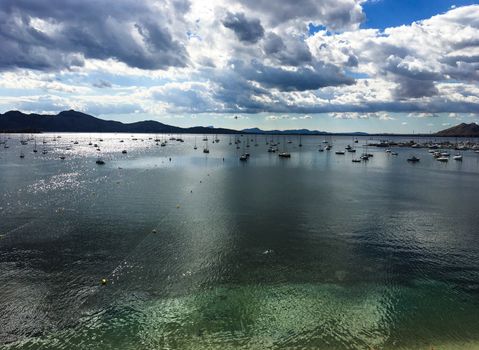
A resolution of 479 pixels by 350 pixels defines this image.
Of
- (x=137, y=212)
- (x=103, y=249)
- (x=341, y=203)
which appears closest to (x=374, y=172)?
(x=341, y=203)

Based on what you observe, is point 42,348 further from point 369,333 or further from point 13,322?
point 369,333

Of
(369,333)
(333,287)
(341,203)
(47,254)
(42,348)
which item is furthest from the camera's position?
(341,203)

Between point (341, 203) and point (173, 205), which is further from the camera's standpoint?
point (341, 203)

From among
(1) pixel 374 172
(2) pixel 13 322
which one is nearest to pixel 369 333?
(2) pixel 13 322

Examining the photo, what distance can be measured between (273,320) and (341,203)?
47.4 m

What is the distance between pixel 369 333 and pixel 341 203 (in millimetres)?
46377

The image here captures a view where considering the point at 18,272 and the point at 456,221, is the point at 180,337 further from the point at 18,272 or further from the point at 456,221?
the point at 456,221

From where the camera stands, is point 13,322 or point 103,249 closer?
point 13,322

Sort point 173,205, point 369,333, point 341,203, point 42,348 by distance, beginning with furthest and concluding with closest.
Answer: point 341,203 → point 173,205 → point 369,333 → point 42,348

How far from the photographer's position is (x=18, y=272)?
35.2m

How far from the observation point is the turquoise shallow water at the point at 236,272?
25859mm

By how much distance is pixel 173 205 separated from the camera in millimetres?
66312

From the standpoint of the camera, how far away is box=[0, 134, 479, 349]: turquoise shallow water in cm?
2586

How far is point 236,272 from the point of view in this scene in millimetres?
36312
